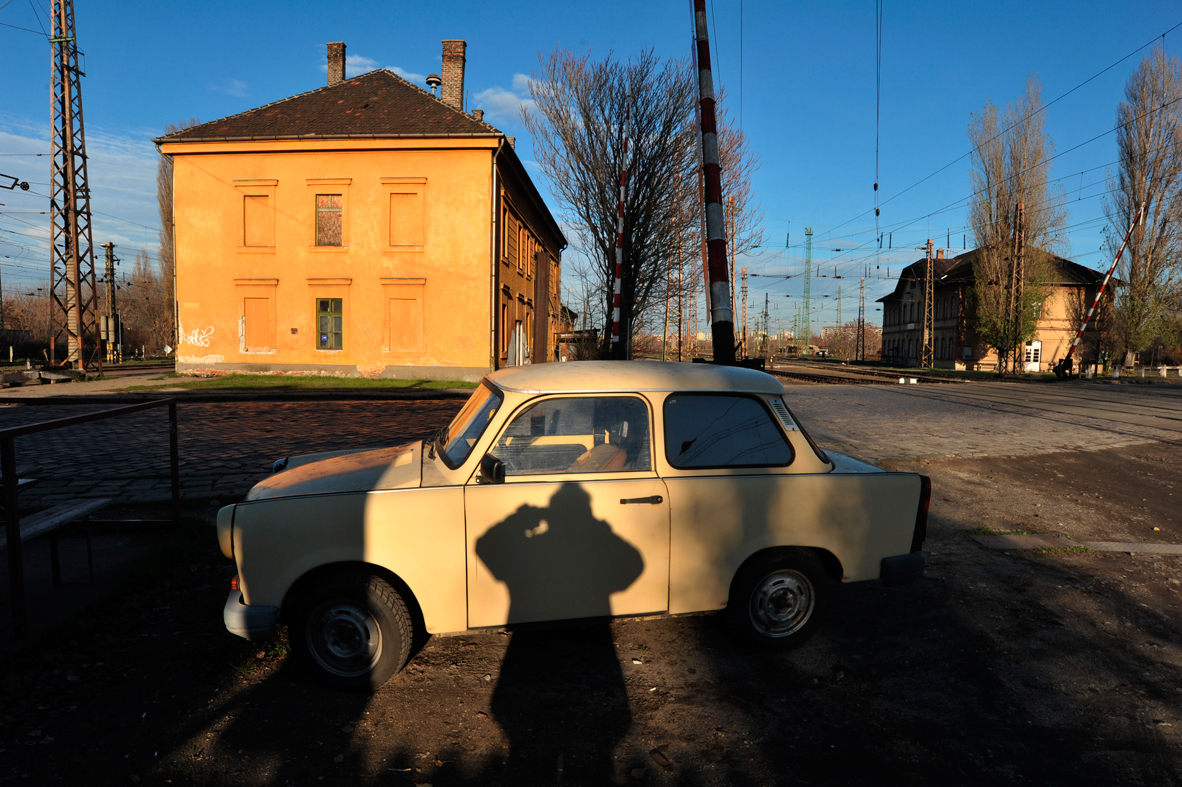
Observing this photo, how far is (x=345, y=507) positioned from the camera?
3045 mm

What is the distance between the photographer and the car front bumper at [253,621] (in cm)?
300

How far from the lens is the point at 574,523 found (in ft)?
Answer: 10.6

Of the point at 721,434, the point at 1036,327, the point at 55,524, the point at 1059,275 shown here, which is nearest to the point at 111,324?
the point at 55,524

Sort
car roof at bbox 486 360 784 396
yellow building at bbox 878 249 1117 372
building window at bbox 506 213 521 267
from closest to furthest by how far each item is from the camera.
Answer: car roof at bbox 486 360 784 396
building window at bbox 506 213 521 267
yellow building at bbox 878 249 1117 372

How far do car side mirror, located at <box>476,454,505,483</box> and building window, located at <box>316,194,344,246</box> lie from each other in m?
24.0

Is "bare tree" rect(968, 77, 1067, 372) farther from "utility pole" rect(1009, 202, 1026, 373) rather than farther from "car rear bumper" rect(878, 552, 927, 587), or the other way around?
"car rear bumper" rect(878, 552, 927, 587)

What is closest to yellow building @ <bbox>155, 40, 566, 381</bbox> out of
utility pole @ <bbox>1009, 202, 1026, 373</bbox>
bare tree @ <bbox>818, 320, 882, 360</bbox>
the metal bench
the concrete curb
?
the concrete curb

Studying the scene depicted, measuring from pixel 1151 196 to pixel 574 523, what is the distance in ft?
165

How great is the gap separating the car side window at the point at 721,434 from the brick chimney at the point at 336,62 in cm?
2991

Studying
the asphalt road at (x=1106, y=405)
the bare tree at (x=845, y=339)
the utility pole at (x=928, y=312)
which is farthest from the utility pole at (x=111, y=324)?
the bare tree at (x=845, y=339)

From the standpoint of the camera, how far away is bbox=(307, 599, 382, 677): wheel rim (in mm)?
3111

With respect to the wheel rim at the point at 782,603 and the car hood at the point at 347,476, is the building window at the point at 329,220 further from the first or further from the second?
the wheel rim at the point at 782,603

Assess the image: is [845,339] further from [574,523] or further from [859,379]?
[574,523]

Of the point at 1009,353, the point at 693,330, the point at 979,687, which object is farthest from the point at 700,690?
the point at 1009,353
